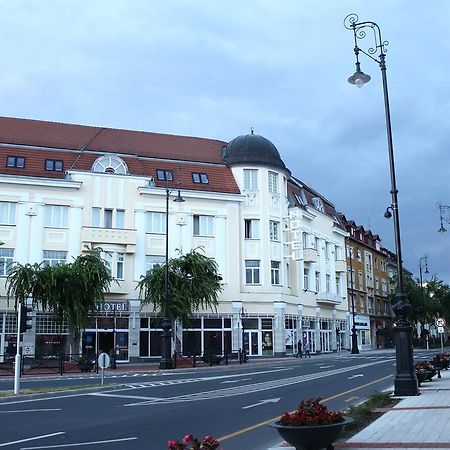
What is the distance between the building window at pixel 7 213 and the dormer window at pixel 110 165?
6.54 meters

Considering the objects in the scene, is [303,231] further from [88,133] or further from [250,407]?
[250,407]

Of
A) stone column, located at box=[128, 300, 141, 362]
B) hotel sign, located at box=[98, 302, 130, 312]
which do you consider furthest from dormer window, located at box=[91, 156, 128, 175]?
stone column, located at box=[128, 300, 141, 362]

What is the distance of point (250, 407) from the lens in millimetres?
15812

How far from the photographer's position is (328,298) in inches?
2338

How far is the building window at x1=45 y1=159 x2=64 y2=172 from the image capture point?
46250 millimetres

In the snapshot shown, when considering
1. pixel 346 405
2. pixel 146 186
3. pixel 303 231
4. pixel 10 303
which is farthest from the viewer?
pixel 303 231

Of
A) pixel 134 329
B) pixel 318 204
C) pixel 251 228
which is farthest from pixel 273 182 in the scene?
pixel 134 329

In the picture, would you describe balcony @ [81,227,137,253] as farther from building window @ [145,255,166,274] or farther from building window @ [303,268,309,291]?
building window @ [303,268,309,291]

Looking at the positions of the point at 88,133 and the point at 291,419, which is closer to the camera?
the point at 291,419

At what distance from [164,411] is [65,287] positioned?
2399cm

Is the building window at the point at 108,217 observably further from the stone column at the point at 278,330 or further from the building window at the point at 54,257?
the stone column at the point at 278,330

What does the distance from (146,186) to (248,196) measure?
8.92 metres

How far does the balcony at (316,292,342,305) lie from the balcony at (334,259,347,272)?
330 cm

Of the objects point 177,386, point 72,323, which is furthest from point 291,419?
point 72,323
